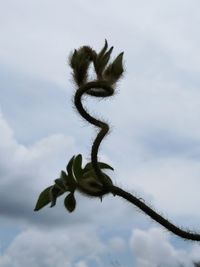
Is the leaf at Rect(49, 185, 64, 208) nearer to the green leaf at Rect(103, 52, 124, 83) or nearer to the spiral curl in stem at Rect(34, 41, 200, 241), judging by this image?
the spiral curl in stem at Rect(34, 41, 200, 241)

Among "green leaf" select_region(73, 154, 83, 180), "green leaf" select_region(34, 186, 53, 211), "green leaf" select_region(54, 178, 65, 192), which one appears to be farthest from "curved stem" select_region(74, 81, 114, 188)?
"green leaf" select_region(34, 186, 53, 211)

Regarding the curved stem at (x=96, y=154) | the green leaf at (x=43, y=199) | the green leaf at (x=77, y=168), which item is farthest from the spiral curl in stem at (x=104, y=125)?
the green leaf at (x=43, y=199)

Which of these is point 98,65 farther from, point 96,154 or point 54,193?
point 54,193

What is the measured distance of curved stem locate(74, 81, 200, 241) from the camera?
420cm

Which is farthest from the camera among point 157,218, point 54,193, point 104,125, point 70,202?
point 70,202

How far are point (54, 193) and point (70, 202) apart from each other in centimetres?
21

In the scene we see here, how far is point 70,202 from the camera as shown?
471 cm

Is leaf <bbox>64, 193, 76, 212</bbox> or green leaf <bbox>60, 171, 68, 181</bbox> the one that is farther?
leaf <bbox>64, 193, 76, 212</bbox>

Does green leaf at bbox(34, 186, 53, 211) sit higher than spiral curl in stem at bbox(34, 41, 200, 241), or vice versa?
spiral curl in stem at bbox(34, 41, 200, 241)

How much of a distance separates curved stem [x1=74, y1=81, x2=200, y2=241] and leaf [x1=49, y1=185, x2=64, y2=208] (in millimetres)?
383

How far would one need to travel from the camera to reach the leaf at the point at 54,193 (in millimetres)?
4488

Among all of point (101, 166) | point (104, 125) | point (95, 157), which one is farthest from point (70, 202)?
point (104, 125)

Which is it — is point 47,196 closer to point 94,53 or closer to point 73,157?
point 73,157

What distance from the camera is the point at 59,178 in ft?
15.2
